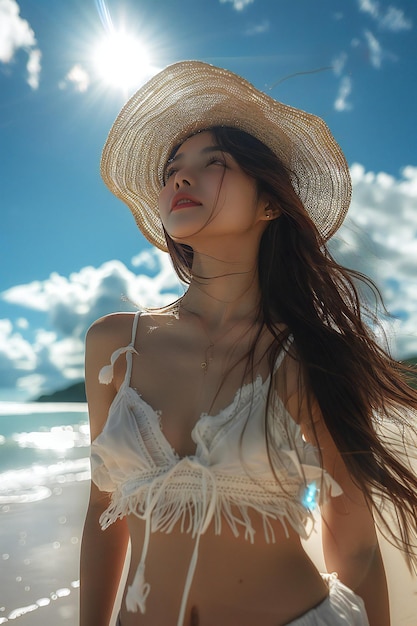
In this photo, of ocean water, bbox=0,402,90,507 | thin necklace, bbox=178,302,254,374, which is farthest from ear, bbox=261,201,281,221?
ocean water, bbox=0,402,90,507

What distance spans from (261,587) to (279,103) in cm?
188

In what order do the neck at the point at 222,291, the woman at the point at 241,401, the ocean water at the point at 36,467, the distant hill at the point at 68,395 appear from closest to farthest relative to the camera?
the woman at the point at 241,401 < the neck at the point at 222,291 < the ocean water at the point at 36,467 < the distant hill at the point at 68,395

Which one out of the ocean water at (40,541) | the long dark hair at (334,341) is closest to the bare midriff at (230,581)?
the long dark hair at (334,341)

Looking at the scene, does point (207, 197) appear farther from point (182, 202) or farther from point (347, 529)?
point (347, 529)

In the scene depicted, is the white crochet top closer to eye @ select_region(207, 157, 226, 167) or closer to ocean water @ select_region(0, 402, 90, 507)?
eye @ select_region(207, 157, 226, 167)

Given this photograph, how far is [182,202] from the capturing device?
6.77 feet

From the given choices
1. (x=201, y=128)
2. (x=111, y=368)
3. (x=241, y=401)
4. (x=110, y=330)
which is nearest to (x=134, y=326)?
(x=110, y=330)

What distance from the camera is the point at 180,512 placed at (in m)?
1.58

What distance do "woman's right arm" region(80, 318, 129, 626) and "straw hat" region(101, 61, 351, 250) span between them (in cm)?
93

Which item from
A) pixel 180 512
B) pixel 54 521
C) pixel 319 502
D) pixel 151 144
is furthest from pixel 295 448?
pixel 54 521

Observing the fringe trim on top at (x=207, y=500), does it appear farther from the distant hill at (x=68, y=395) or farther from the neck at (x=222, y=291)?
the distant hill at (x=68, y=395)

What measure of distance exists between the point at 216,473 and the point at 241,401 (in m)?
0.24

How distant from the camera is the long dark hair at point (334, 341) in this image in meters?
1.82

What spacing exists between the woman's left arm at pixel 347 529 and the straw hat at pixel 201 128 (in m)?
1.15
